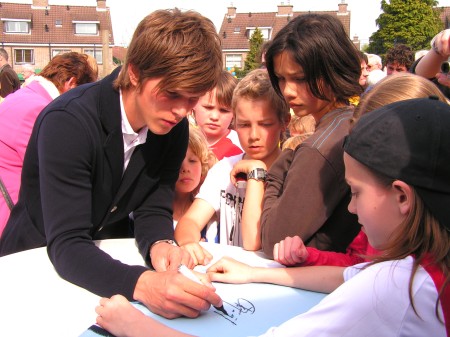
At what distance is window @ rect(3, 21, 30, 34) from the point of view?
37656 mm

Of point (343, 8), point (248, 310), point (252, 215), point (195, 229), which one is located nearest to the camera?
point (248, 310)

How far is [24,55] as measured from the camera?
37.1 m

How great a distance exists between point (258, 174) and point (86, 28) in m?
40.6

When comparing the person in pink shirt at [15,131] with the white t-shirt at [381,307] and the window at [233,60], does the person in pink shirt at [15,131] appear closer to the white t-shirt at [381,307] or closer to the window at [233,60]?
the white t-shirt at [381,307]

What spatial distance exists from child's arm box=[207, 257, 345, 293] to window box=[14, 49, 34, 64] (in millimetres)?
39382

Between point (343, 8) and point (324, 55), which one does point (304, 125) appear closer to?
point (324, 55)

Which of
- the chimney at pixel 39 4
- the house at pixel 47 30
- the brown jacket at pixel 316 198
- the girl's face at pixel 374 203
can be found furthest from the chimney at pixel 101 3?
the girl's face at pixel 374 203

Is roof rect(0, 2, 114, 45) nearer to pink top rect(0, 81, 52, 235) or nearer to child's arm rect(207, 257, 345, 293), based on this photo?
pink top rect(0, 81, 52, 235)

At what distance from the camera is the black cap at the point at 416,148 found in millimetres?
924

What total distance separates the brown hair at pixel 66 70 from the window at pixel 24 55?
1431 inches

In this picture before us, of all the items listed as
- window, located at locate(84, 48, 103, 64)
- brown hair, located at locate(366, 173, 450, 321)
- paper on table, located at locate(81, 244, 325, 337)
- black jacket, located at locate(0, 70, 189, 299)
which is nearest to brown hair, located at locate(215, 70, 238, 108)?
black jacket, located at locate(0, 70, 189, 299)

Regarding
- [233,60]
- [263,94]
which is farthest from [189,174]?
[233,60]
